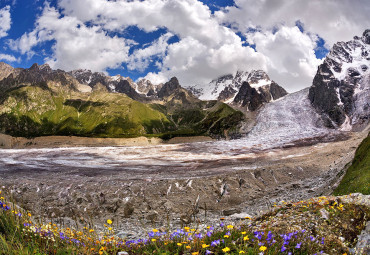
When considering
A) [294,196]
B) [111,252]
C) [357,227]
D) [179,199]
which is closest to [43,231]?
[111,252]

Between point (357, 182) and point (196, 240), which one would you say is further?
point (357, 182)

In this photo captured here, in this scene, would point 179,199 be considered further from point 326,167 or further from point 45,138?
point 45,138

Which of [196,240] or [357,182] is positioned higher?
[196,240]

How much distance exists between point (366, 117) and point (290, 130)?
177ft

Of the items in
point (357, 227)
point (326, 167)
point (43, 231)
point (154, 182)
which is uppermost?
point (43, 231)

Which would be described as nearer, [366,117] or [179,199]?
[179,199]

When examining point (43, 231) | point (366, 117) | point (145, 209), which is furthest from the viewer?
point (366, 117)

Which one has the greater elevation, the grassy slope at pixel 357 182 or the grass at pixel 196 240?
the grass at pixel 196 240

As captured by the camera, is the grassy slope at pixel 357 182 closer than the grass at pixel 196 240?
No

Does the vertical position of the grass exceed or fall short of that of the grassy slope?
it exceeds it

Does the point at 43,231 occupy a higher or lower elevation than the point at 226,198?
higher

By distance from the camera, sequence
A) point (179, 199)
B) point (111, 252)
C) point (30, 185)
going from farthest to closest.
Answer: point (30, 185), point (179, 199), point (111, 252)

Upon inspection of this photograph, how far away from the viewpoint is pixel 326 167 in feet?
182

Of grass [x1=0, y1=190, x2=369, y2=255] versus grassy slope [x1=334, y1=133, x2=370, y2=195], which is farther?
grassy slope [x1=334, y1=133, x2=370, y2=195]
